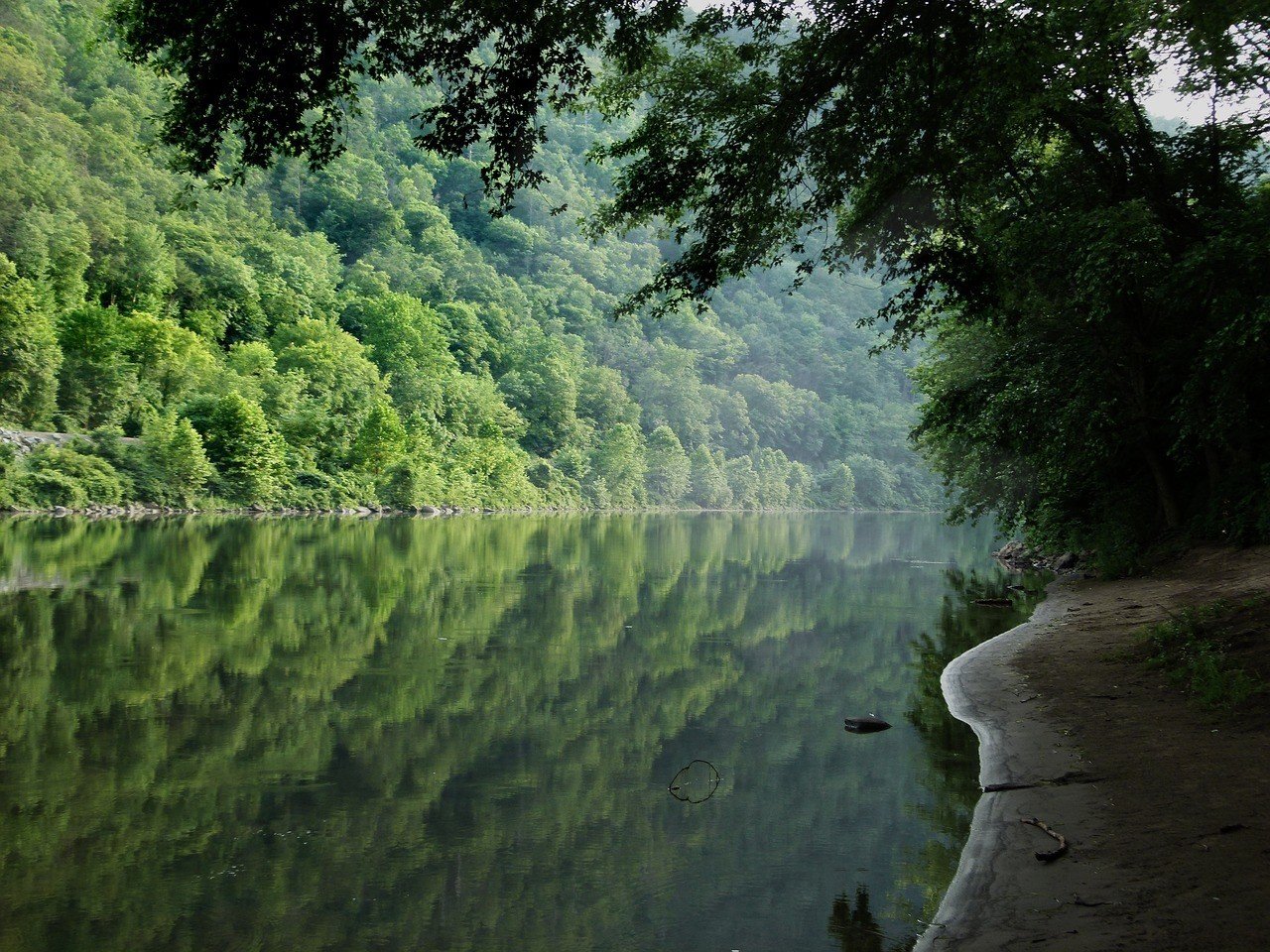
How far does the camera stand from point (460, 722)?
9102 millimetres

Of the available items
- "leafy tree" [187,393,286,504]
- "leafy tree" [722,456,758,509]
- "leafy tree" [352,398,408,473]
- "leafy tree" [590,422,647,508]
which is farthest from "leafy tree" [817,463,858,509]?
"leafy tree" [187,393,286,504]

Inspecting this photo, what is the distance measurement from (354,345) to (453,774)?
5679 cm

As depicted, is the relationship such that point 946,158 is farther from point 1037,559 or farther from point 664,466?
point 664,466

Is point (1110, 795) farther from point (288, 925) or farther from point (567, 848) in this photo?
point (288, 925)

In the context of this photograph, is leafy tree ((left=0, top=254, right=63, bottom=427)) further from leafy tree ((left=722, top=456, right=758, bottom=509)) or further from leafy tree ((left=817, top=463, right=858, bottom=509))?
leafy tree ((left=817, top=463, right=858, bottom=509))

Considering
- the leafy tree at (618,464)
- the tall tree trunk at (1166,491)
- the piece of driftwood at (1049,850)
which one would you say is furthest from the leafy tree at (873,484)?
the piece of driftwood at (1049,850)

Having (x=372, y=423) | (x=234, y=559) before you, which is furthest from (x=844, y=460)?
(x=234, y=559)

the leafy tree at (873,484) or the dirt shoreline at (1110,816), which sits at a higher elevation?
the leafy tree at (873,484)

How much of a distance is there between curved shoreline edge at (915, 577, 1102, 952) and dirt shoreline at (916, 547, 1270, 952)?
0.01 meters

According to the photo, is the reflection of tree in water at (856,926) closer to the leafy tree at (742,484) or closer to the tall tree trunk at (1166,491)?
the tall tree trunk at (1166,491)

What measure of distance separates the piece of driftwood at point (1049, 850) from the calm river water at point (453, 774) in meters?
0.63

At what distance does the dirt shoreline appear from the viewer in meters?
4.57

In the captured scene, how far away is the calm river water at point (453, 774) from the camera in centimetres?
521

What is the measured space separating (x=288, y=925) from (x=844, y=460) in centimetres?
13255
